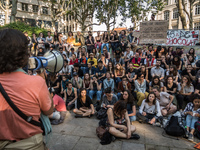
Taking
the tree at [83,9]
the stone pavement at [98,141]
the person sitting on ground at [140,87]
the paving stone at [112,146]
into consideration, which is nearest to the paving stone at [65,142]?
the stone pavement at [98,141]

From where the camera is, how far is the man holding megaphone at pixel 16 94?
1297 millimetres

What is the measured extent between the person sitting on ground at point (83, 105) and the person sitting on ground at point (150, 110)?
1.64m

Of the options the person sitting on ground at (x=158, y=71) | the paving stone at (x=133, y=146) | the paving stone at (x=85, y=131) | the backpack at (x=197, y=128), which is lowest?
the paving stone at (x=133, y=146)

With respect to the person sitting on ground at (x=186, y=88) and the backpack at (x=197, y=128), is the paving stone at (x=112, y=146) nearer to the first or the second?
the backpack at (x=197, y=128)

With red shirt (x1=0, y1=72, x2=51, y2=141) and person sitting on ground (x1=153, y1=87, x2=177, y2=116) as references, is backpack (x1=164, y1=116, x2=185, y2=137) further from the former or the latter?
red shirt (x1=0, y1=72, x2=51, y2=141)

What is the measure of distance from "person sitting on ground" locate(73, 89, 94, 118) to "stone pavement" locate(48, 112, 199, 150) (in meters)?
0.86

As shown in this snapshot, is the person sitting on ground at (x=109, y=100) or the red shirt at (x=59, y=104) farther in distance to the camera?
the person sitting on ground at (x=109, y=100)

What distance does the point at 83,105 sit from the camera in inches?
236

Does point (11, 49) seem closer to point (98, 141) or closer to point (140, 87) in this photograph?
point (98, 141)

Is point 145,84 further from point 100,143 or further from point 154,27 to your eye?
point 100,143

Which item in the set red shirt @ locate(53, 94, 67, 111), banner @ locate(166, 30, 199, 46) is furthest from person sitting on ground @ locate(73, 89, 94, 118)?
banner @ locate(166, 30, 199, 46)

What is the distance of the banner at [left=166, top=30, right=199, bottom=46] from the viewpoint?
34.1 ft

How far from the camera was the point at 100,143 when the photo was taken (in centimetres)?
400

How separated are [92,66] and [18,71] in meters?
7.01
